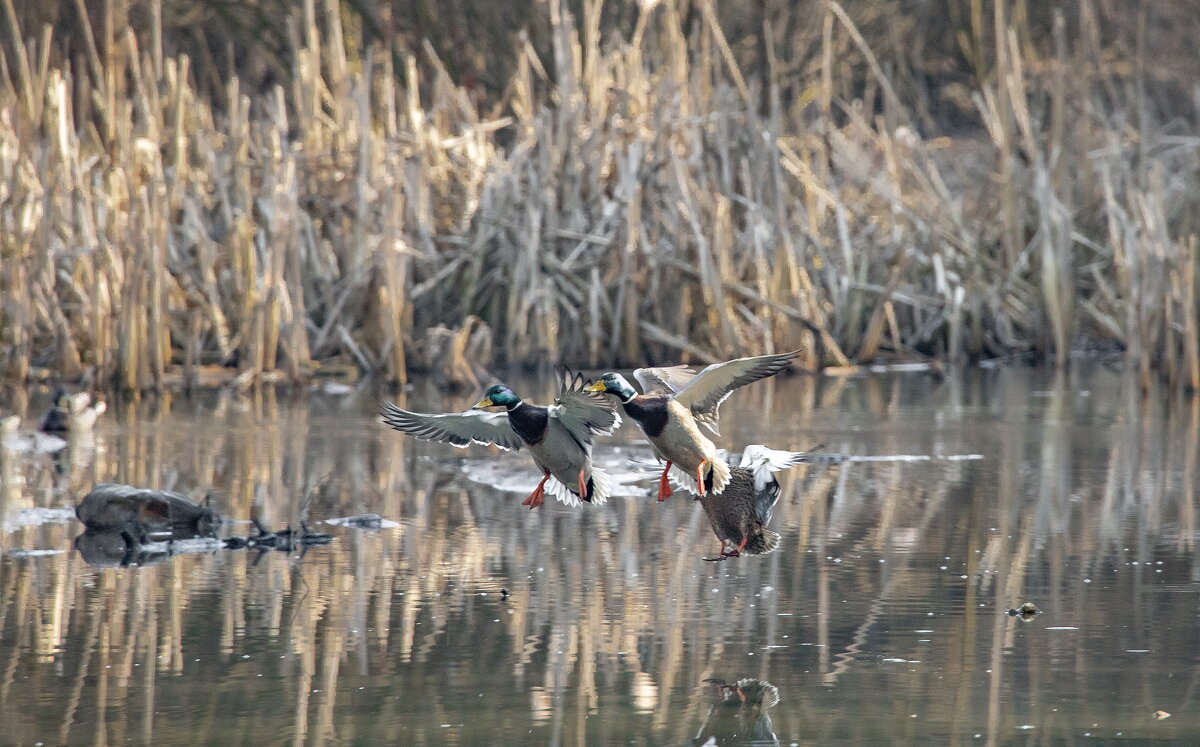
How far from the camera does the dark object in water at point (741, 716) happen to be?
4.13m

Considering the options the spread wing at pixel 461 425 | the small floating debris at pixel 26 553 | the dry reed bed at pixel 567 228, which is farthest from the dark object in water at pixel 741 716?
the dry reed bed at pixel 567 228

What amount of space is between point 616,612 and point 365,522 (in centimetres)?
202

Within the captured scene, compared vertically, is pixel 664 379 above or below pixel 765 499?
above

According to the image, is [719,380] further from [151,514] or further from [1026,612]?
[151,514]

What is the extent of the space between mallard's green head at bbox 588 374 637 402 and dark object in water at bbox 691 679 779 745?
1.26 m

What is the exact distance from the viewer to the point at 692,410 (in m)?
6.00

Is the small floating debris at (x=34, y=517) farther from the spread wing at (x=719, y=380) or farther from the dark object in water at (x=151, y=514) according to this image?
the spread wing at (x=719, y=380)

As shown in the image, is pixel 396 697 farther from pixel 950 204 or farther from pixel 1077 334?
pixel 1077 334

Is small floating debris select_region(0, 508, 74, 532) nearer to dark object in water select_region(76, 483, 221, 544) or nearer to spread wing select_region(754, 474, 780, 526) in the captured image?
dark object in water select_region(76, 483, 221, 544)

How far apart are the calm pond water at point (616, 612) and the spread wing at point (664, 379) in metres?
0.60

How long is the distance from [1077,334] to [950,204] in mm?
2013

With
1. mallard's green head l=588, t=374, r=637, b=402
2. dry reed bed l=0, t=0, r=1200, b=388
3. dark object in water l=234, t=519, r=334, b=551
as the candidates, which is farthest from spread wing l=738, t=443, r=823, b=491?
dry reed bed l=0, t=0, r=1200, b=388

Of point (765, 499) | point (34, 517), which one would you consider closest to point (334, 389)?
point (34, 517)

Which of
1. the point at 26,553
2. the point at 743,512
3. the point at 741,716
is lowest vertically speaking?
the point at 741,716
